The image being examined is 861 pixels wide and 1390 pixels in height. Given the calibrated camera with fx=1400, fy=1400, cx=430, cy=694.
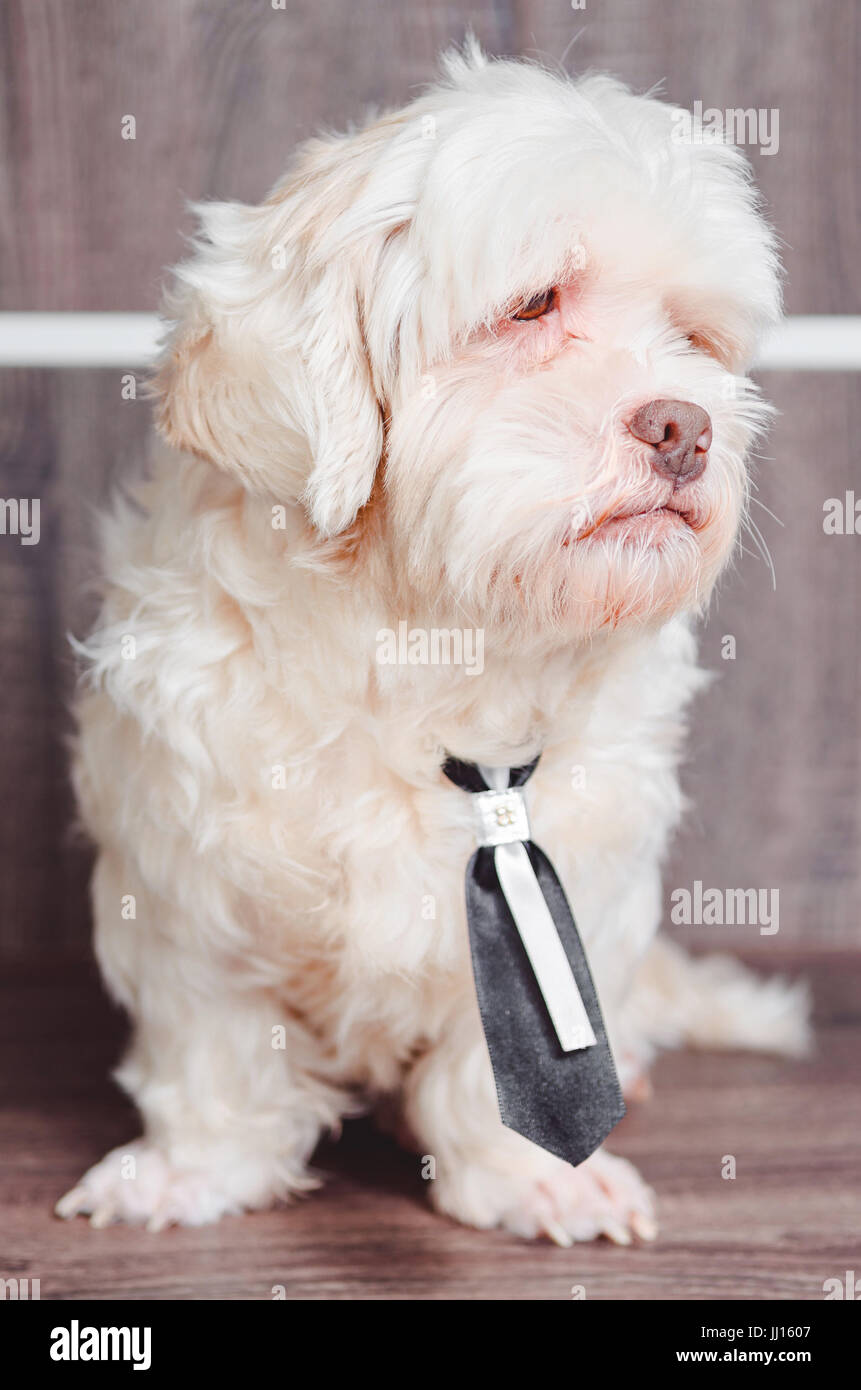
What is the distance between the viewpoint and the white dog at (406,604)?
872 millimetres

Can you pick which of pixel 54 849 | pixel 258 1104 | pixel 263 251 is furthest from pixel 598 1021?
pixel 54 849

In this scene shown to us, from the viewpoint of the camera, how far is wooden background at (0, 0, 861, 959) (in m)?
1.48

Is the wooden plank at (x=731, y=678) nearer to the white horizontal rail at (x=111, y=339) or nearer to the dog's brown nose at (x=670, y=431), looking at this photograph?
the white horizontal rail at (x=111, y=339)

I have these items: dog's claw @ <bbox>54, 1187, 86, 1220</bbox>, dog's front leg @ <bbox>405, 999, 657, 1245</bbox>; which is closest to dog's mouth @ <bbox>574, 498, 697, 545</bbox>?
dog's front leg @ <bbox>405, 999, 657, 1245</bbox>

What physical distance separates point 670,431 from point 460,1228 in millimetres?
667

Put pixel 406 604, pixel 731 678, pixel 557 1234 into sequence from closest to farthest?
pixel 406 604, pixel 557 1234, pixel 731 678

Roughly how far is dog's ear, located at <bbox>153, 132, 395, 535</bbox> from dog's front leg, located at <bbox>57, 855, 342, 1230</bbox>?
412 millimetres

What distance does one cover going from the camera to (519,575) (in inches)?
34.8

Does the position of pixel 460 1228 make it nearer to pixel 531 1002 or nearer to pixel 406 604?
pixel 531 1002

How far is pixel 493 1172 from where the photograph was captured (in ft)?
3.76

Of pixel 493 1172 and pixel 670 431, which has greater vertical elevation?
pixel 670 431

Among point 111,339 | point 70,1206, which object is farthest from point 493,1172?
point 111,339

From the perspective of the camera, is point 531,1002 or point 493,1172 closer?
point 531,1002

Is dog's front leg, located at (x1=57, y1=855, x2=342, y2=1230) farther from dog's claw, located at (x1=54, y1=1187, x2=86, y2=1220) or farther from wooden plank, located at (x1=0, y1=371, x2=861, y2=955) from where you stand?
wooden plank, located at (x1=0, y1=371, x2=861, y2=955)
